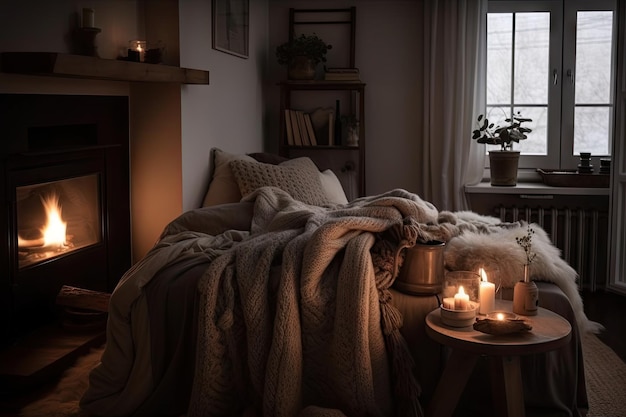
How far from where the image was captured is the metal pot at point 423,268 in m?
2.74

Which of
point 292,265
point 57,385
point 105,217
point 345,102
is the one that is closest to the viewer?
point 292,265

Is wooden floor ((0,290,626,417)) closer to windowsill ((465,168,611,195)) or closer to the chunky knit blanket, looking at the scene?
the chunky knit blanket

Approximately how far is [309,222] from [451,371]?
2.96ft

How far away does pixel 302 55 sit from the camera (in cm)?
526

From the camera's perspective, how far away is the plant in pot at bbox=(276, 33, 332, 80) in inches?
206

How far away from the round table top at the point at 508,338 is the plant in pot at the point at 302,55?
10.1ft

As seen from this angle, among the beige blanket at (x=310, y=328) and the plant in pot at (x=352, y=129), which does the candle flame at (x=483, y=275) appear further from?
the plant in pot at (x=352, y=129)

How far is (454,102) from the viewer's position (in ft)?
17.5

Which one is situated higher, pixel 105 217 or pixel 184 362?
pixel 105 217

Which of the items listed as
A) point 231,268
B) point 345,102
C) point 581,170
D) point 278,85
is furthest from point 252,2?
point 231,268

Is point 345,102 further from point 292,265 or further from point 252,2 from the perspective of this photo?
point 292,265

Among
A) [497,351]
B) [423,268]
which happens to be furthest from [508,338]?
[423,268]

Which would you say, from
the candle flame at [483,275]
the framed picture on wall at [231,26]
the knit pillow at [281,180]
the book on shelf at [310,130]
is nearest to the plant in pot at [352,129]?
the book on shelf at [310,130]

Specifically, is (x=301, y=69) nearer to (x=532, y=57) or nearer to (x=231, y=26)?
(x=231, y=26)
